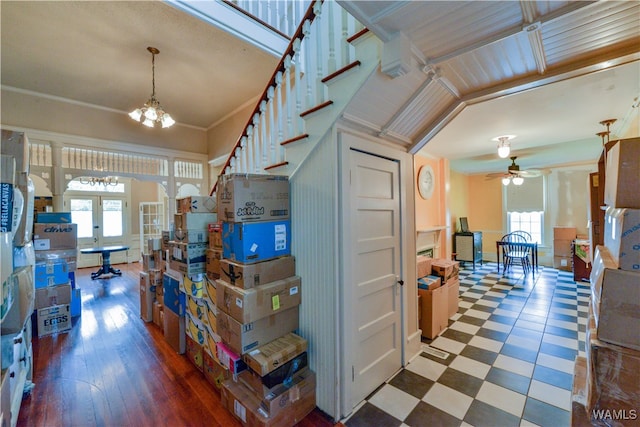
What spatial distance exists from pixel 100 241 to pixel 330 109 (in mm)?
8608

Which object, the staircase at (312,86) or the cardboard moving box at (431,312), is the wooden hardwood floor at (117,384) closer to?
the cardboard moving box at (431,312)

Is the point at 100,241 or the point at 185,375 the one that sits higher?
the point at 100,241

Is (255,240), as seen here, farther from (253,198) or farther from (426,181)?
(426,181)

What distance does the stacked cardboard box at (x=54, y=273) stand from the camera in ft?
10.2

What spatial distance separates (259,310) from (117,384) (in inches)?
62.7

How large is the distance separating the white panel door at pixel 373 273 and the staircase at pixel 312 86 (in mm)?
385

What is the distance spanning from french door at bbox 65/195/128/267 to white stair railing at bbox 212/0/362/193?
731 centimetres

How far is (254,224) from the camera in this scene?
5.95ft

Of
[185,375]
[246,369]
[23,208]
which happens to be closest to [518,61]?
[246,369]

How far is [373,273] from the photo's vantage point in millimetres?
2084

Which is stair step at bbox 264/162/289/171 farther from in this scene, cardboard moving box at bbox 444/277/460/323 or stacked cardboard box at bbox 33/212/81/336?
stacked cardboard box at bbox 33/212/81/336

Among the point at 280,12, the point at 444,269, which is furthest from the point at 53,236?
the point at 444,269

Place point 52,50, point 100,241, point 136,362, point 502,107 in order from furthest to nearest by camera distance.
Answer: point 100,241, point 52,50, point 502,107, point 136,362

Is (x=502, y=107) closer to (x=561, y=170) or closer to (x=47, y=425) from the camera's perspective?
(x=47, y=425)
